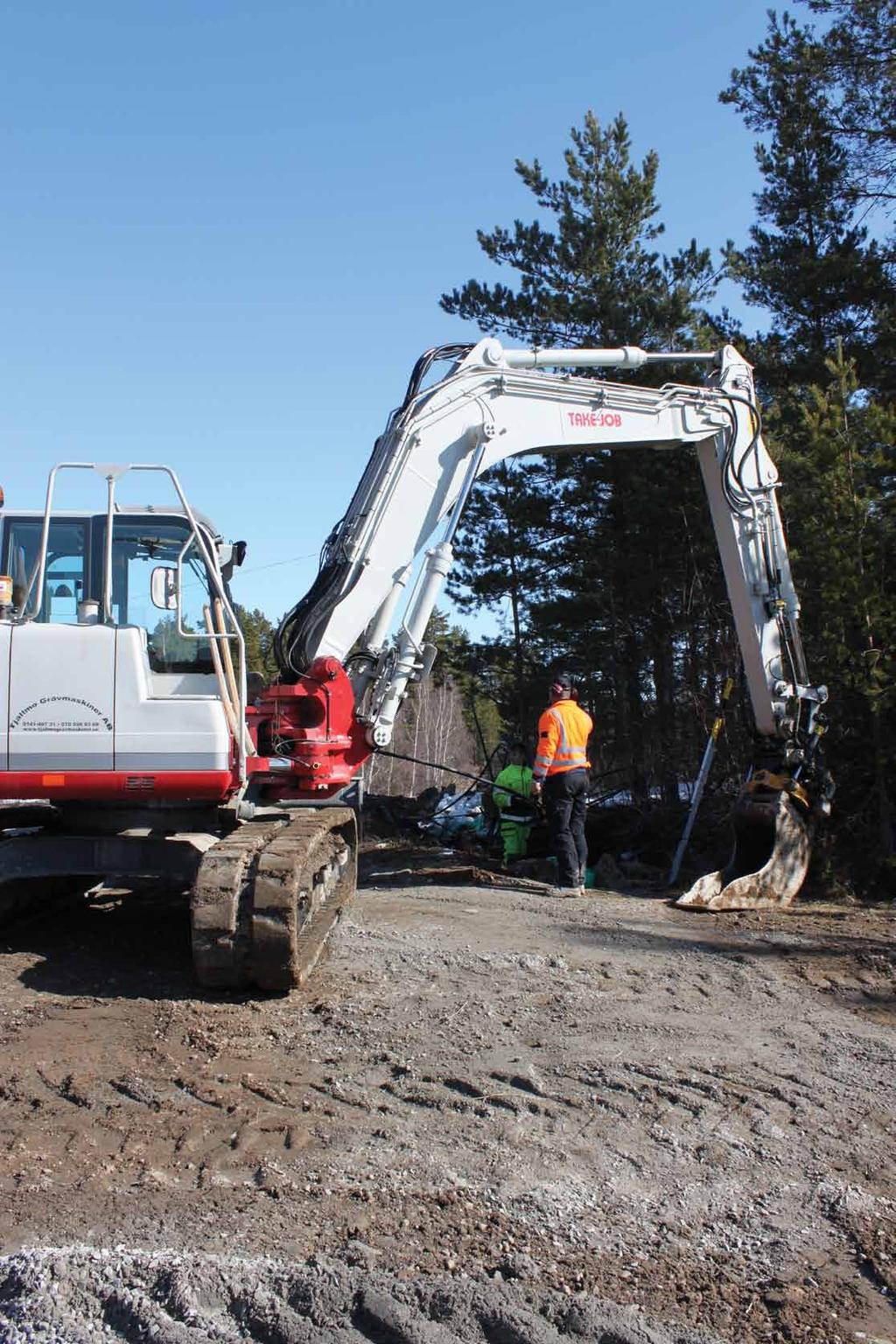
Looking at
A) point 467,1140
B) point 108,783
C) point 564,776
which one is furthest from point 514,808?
point 467,1140

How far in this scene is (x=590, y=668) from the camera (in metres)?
19.2

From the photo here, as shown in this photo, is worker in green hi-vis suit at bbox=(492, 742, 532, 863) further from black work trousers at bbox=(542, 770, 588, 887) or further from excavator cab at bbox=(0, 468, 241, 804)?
excavator cab at bbox=(0, 468, 241, 804)

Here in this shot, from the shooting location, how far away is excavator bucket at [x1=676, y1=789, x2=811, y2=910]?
31.3 feet

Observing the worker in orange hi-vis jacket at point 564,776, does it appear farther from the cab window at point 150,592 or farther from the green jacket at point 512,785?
the cab window at point 150,592

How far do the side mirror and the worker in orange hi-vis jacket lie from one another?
4064 millimetres

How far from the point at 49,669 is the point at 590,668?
1334 centimetres

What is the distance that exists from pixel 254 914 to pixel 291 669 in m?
2.50

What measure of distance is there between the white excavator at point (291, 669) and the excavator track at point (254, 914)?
1 centimetres

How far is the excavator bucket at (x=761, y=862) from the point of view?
31.3 feet

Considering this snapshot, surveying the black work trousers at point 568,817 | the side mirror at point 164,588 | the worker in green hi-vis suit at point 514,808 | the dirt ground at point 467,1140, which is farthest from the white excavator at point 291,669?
the worker in green hi-vis suit at point 514,808

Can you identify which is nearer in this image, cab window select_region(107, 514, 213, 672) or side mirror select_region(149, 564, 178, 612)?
side mirror select_region(149, 564, 178, 612)

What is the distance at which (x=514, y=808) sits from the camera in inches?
493

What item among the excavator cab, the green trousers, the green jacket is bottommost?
the green trousers

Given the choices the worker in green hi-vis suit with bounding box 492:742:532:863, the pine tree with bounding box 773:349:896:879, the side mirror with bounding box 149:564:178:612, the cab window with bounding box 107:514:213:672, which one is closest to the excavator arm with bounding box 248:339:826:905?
the pine tree with bounding box 773:349:896:879
